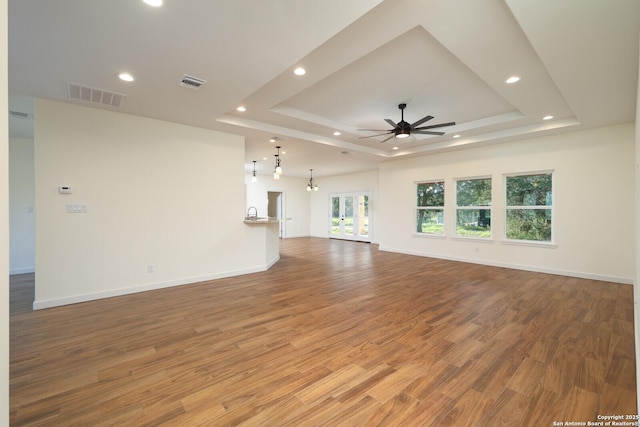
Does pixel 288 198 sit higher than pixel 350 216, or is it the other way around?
pixel 288 198

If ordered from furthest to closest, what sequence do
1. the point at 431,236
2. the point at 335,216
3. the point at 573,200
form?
1. the point at 335,216
2. the point at 431,236
3. the point at 573,200

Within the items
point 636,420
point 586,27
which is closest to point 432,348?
point 636,420

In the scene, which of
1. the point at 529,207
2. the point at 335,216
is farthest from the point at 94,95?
the point at 335,216

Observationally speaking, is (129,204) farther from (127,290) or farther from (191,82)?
(191,82)

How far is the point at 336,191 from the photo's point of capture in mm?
11422

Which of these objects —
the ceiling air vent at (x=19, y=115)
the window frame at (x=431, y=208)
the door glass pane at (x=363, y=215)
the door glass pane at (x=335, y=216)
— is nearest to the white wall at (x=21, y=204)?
the ceiling air vent at (x=19, y=115)

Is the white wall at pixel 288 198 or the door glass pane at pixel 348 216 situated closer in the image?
the white wall at pixel 288 198

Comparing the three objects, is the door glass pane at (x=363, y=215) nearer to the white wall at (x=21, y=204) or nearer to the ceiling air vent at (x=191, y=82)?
the ceiling air vent at (x=191, y=82)

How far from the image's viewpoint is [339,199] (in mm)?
11375

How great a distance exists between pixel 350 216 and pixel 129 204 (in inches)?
317

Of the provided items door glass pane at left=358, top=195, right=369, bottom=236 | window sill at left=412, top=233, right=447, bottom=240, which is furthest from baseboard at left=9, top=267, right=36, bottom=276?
door glass pane at left=358, top=195, right=369, bottom=236

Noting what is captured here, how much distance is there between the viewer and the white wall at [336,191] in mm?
10168

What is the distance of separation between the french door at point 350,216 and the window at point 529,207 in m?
4.97

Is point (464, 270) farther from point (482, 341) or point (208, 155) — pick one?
point (208, 155)
